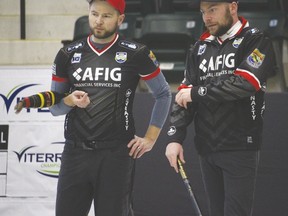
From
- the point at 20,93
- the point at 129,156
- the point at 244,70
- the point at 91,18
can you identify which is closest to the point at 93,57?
the point at 91,18

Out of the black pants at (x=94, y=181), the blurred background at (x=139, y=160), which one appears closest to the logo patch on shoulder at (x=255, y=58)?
the black pants at (x=94, y=181)

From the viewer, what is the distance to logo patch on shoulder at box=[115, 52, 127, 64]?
335 centimetres

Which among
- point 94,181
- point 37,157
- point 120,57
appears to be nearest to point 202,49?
point 120,57

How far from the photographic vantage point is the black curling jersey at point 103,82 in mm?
3303

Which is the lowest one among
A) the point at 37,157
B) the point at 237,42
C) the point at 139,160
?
the point at 37,157

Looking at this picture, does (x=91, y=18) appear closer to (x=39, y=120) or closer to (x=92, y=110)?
(x=92, y=110)

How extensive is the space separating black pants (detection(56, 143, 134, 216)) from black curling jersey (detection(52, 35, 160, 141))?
3.4 inches


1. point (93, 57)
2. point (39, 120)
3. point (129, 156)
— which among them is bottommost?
point (39, 120)

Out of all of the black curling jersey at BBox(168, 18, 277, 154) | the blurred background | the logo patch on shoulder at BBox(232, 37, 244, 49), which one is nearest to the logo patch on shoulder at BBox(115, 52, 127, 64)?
the black curling jersey at BBox(168, 18, 277, 154)

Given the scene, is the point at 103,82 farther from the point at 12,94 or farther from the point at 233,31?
the point at 12,94

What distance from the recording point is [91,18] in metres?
3.32

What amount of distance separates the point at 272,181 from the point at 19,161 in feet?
6.36

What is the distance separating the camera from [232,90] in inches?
124

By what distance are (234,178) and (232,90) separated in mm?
428
